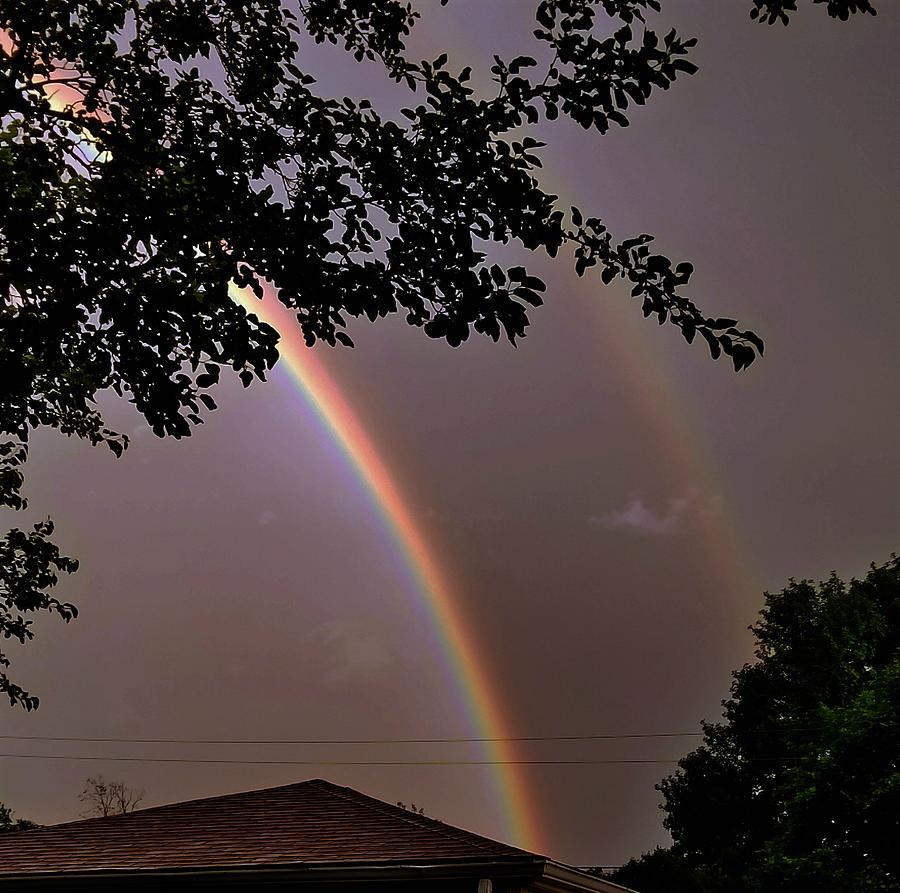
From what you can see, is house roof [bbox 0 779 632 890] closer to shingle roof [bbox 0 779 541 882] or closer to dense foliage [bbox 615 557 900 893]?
shingle roof [bbox 0 779 541 882]

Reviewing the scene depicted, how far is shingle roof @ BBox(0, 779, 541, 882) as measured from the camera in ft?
37.1

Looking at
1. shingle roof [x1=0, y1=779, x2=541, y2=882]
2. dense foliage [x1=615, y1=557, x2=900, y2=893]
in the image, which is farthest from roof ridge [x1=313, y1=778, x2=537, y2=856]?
dense foliage [x1=615, y1=557, x2=900, y2=893]

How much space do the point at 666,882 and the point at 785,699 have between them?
14384 mm

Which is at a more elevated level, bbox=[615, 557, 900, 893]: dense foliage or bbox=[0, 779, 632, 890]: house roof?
bbox=[615, 557, 900, 893]: dense foliage

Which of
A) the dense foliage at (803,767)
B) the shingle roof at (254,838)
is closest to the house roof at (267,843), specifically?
the shingle roof at (254,838)

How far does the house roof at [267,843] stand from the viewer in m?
10.7

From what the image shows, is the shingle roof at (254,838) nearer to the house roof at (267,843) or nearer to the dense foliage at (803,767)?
the house roof at (267,843)

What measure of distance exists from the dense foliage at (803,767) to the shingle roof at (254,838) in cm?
1842

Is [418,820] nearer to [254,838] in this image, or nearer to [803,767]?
[254,838]

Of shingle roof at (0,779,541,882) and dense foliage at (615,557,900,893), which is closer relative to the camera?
shingle roof at (0,779,541,882)

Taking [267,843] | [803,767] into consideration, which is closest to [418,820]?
[267,843]

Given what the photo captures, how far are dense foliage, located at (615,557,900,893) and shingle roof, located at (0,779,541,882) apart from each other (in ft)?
60.4

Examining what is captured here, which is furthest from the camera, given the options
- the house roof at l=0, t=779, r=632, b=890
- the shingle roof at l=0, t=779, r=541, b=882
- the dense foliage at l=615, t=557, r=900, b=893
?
the dense foliage at l=615, t=557, r=900, b=893

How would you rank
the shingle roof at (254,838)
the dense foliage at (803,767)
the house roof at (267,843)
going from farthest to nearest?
the dense foliage at (803,767) → the shingle roof at (254,838) → the house roof at (267,843)
